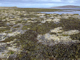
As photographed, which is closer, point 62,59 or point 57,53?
point 62,59

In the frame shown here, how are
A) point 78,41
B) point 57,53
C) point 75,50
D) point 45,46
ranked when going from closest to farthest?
point 57,53, point 75,50, point 45,46, point 78,41

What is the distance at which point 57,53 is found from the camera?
6.00 m

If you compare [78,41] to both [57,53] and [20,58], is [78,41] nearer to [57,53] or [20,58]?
[57,53]

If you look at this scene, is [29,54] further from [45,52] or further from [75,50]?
[75,50]

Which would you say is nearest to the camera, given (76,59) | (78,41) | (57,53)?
(76,59)

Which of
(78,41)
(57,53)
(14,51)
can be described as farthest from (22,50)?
(78,41)

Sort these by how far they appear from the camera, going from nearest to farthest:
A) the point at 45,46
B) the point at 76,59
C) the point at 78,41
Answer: the point at 76,59 → the point at 45,46 → the point at 78,41

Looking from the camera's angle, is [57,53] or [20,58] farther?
[57,53]

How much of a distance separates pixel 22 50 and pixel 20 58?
3.04ft

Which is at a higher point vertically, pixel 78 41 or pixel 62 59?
pixel 78 41

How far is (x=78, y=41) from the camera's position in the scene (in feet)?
24.9

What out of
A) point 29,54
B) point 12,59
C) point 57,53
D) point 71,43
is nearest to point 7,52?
point 12,59

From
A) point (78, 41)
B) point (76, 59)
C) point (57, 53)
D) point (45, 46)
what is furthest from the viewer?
point (78, 41)

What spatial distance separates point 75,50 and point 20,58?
393 centimetres
